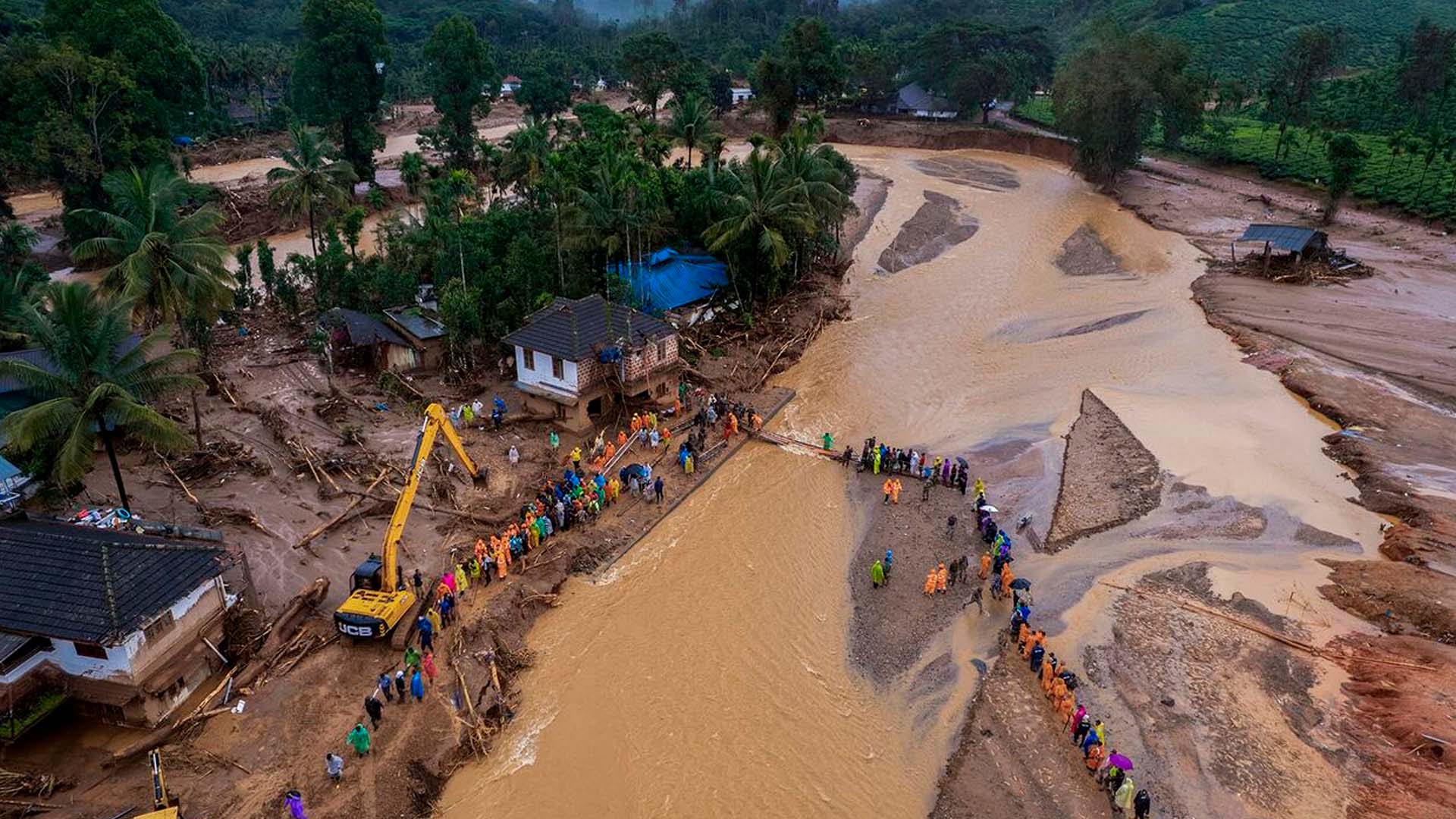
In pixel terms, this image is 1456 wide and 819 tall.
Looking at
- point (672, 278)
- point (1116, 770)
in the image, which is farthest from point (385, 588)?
point (672, 278)

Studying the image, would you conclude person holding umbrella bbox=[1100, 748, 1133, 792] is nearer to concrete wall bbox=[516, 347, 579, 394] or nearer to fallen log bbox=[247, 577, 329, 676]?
fallen log bbox=[247, 577, 329, 676]

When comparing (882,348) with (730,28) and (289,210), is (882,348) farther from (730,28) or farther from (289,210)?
(730,28)

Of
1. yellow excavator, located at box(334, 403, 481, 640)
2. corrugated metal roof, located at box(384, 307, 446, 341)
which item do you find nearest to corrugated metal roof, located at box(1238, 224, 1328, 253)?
corrugated metal roof, located at box(384, 307, 446, 341)

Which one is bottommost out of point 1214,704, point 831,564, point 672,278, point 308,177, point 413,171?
point 831,564

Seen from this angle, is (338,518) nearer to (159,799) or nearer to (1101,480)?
(159,799)

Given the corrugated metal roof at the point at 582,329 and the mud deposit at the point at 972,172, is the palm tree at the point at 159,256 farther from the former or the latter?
the mud deposit at the point at 972,172
